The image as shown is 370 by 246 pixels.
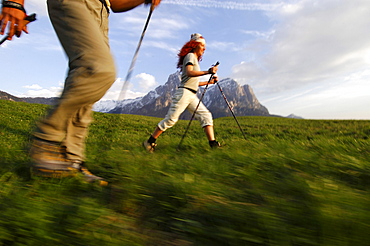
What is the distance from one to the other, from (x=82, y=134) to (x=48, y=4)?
1376mm

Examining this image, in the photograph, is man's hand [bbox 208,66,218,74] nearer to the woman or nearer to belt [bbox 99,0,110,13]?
the woman

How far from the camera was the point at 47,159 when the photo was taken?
2.47 m

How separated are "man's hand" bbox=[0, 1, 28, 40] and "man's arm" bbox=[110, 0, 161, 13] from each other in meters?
1.09

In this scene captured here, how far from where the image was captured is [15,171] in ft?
9.06

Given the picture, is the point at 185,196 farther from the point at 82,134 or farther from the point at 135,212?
the point at 82,134

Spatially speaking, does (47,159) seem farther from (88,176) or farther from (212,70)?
(212,70)

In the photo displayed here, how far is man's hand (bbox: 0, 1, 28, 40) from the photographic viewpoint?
7.95 feet

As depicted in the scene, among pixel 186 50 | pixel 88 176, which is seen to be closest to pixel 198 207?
pixel 88 176

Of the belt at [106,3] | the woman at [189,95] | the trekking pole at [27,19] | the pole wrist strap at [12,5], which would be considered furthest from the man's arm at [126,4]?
the woman at [189,95]

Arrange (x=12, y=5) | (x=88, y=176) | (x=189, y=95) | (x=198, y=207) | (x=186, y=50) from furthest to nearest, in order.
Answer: (x=186, y=50) → (x=189, y=95) → (x=88, y=176) → (x=12, y=5) → (x=198, y=207)

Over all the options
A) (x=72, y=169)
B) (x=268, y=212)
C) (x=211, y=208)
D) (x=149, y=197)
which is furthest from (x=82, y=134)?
(x=268, y=212)

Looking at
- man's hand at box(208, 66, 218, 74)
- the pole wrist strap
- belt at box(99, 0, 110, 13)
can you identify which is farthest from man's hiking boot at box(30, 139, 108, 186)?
man's hand at box(208, 66, 218, 74)

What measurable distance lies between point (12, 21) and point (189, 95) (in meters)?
3.85

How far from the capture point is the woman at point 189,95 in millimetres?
5684
